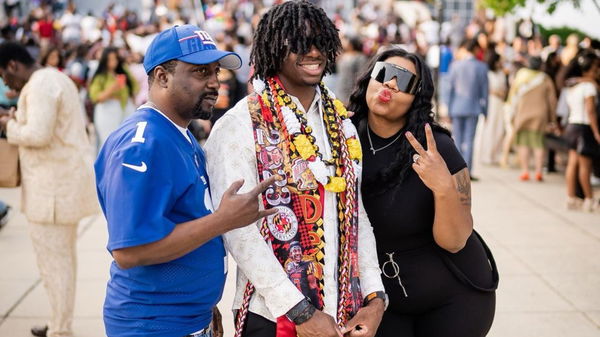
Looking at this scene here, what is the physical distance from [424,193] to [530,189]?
721 centimetres

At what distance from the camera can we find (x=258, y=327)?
2602mm

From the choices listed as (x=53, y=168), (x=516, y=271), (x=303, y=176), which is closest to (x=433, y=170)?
(x=303, y=176)

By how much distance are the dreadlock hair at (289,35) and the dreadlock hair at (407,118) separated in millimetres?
478

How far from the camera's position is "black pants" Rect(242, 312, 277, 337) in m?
2.59

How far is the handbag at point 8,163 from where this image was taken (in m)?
4.45

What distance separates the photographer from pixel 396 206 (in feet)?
9.71

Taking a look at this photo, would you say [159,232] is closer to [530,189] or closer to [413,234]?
[413,234]

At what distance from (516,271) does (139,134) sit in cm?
471

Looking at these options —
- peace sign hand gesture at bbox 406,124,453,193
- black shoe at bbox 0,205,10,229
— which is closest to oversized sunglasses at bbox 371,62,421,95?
peace sign hand gesture at bbox 406,124,453,193

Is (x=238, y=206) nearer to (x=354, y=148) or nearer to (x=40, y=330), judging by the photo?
(x=354, y=148)

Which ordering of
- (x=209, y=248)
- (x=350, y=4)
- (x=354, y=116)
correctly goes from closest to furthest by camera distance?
(x=209, y=248)
(x=354, y=116)
(x=350, y=4)

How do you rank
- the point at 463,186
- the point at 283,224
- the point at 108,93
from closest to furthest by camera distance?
the point at 283,224 < the point at 463,186 < the point at 108,93

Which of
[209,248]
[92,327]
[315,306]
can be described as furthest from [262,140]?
[92,327]

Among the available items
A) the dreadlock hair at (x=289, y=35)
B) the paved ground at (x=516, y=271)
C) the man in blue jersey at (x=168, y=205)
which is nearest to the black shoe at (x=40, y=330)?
the paved ground at (x=516, y=271)
